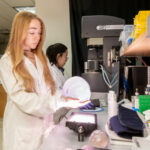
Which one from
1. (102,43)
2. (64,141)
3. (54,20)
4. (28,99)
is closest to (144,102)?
(64,141)

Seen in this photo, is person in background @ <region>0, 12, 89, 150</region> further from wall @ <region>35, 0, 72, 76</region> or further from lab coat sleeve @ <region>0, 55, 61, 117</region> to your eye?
wall @ <region>35, 0, 72, 76</region>

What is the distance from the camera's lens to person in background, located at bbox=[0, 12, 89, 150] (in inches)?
40.3

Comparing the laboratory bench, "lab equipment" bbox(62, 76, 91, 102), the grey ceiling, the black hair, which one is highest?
the grey ceiling

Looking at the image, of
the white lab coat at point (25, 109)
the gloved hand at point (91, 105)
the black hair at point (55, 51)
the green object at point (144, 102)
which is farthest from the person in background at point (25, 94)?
the black hair at point (55, 51)

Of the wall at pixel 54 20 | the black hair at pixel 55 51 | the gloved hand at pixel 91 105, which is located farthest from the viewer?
the wall at pixel 54 20

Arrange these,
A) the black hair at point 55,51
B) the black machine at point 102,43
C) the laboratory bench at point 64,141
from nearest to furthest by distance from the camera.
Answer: the laboratory bench at point 64,141 < the black machine at point 102,43 < the black hair at point 55,51

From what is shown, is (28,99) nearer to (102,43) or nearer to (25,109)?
(25,109)

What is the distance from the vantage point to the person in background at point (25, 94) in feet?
3.36

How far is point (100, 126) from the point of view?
1032 mm

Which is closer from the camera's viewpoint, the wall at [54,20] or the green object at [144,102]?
the green object at [144,102]

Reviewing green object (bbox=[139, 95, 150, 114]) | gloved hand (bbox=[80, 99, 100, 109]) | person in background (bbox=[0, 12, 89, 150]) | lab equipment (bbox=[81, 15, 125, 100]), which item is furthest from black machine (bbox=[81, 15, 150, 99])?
person in background (bbox=[0, 12, 89, 150])

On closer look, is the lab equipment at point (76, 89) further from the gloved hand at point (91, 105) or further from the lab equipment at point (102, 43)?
the lab equipment at point (102, 43)

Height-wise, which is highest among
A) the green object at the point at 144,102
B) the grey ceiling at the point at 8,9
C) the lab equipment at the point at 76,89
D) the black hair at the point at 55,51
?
the grey ceiling at the point at 8,9

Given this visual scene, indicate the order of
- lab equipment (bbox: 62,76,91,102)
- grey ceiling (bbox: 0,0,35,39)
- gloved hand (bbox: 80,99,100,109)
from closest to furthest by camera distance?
lab equipment (bbox: 62,76,91,102) < gloved hand (bbox: 80,99,100,109) < grey ceiling (bbox: 0,0,35,39)
